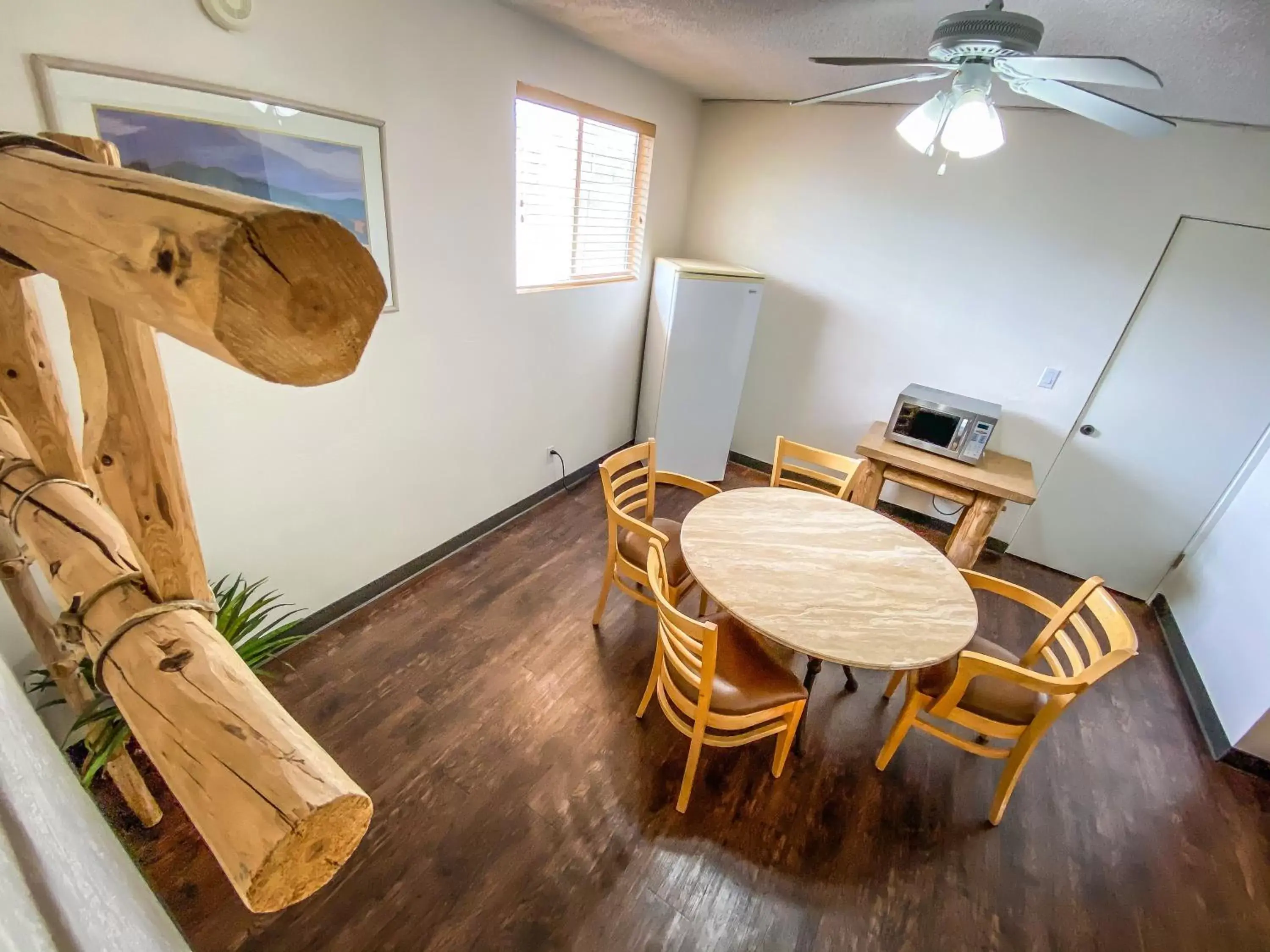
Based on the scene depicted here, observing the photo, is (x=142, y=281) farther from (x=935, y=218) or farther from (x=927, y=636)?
(x=935, y=218)

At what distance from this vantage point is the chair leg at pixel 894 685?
7.20 ft

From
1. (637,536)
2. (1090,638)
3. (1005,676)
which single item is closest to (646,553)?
(637,536)

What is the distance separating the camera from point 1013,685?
5.84 feet

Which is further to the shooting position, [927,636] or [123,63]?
[927,636]

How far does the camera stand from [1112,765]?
2127 mm

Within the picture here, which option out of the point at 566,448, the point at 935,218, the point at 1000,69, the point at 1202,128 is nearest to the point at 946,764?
the point at 1000,69

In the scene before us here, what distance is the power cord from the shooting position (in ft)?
11.1

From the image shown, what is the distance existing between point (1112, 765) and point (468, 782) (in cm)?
248

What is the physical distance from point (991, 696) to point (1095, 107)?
1.71 m

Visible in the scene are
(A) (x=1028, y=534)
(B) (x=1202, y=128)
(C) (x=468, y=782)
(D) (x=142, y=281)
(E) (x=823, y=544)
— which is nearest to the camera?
(D) (x=142, y=281)

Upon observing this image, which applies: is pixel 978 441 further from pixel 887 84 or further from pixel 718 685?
pixel 718 685

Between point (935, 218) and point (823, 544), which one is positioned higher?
point (935, 218)

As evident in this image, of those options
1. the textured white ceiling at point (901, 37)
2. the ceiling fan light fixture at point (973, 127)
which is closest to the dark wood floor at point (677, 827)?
the ceiling fan light fixture at point (973, 127)

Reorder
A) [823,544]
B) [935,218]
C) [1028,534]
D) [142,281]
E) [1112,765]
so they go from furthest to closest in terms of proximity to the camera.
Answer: [1028,534] → [935,218] → [1112,765] → [823,544] → [142,281]
